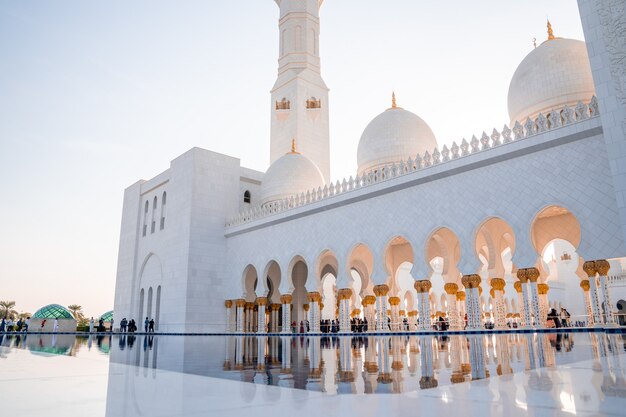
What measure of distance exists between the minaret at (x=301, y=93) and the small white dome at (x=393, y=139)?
14.1 ft

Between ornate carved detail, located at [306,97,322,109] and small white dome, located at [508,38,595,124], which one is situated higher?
ornate carved detail, located at [306,97,322,109]

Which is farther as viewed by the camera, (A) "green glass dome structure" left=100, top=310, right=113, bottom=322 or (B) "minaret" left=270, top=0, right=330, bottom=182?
(A) "green glass dome structure" left=100, top=310, right=113, bottom=322

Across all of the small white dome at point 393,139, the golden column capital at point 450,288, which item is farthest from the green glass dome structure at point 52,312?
the golden column capital at point 450,288

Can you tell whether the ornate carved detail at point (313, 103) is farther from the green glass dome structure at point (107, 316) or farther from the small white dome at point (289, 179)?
the green glass dome structure at point (107, 316)

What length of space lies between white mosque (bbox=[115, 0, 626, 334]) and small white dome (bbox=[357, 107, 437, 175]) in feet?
0.14

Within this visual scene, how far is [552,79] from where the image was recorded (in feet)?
35.0

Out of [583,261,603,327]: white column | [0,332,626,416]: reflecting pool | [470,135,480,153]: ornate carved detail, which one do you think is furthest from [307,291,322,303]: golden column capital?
[0,332,626,416]: reflecting pool

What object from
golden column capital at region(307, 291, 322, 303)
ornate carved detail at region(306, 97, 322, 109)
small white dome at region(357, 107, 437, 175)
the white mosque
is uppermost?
ornate carved detail at region(306, 97, 322, 109)

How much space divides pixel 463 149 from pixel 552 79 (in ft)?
9.73

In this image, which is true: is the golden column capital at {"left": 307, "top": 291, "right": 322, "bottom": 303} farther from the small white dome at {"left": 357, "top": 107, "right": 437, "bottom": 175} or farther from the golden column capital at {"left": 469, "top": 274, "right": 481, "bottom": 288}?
the golden column capital at {"left": 469, "top": 274, "right": 481, "bottom": 288}

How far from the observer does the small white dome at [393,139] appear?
14.0 meters

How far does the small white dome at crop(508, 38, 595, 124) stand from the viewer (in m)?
10.4

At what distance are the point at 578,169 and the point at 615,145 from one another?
1.11m

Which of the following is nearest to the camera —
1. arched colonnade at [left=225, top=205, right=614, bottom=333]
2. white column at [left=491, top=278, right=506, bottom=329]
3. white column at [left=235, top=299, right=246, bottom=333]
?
arched colonnade at [left=225, top=205, right=614, bottom=333]
